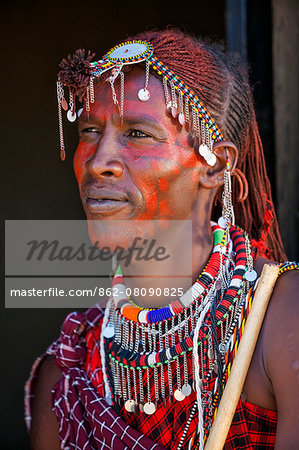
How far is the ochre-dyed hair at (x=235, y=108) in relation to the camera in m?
2.14

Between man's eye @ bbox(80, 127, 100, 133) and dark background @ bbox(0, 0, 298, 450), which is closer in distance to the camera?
man's eye @ bbox(80, 127, 100, 133)

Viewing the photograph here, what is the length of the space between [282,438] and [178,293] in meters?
0.69

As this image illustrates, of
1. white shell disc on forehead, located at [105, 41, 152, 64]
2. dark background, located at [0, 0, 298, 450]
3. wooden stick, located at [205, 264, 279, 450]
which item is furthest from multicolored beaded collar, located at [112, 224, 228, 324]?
dark background, located at [0, 0, 298, 450]

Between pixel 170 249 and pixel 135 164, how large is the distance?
38 centimetres

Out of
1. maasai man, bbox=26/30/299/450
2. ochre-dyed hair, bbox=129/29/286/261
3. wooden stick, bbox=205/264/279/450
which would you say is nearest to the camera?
wooden stick, bbox=205/264/279/450

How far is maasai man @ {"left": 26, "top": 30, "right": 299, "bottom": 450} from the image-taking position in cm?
192

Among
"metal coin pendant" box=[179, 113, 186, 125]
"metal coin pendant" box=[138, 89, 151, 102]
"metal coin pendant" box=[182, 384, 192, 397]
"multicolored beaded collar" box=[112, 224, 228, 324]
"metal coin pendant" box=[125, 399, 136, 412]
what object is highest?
"metal coin pendant" box=[138, 89, 151, 102]

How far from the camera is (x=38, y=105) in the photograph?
350cm

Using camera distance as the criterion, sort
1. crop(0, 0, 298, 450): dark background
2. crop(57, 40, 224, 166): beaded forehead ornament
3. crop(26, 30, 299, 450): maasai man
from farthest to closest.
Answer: crop(0, 0, 298, 450): dark background < crop(57, 40, 224, 166): beaded forehead ornament < crop(26, 30, 299, 450): maasai man

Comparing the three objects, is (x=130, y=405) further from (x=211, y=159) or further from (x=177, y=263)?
(x=211, y=159)

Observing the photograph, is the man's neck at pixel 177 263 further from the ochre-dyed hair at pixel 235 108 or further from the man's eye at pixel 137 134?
the man's eye at pixel 137 134

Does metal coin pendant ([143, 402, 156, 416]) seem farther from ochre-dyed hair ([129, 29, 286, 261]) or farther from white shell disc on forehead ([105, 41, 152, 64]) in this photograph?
white shell disc on forehead ([105, 41, 152, 64])

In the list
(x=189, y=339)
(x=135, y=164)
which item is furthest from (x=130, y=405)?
(x=135, y=164)

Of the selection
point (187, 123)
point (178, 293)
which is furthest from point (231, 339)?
point (187, 123)
